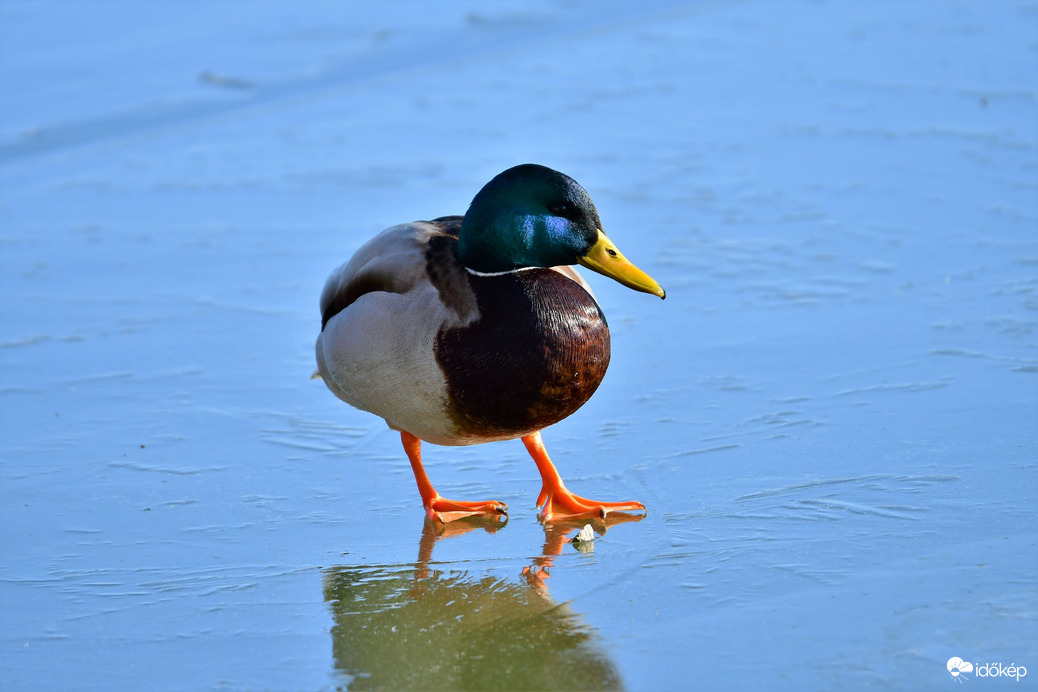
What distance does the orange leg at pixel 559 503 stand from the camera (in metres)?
3.48

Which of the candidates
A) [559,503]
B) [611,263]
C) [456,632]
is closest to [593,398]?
[559,503]

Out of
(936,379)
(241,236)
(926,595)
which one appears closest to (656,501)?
(926,595)

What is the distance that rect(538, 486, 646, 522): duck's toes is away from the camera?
3475 mm

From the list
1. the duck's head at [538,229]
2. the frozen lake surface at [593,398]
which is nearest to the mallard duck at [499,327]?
the duck's head at [538,229]

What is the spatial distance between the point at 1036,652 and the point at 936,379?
1647mm

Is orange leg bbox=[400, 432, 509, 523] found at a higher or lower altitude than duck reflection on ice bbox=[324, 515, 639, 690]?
lower

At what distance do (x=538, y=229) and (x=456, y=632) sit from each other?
1.05 meters

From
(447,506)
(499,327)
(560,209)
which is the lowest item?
(447,506)

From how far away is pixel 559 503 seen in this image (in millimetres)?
3527

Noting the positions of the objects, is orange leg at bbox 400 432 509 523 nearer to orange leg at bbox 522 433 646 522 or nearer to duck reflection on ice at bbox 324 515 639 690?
orange leg at bbox 522 433 646 522

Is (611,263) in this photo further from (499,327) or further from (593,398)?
(593,398)

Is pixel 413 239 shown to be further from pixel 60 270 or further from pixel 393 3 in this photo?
pixel 393 3

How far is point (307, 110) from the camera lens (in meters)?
7.94

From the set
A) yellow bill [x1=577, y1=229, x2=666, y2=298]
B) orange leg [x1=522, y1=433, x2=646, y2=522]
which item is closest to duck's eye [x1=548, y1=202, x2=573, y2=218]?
yellow bill [x1=577, y1=229, x2=666, y2=298]
